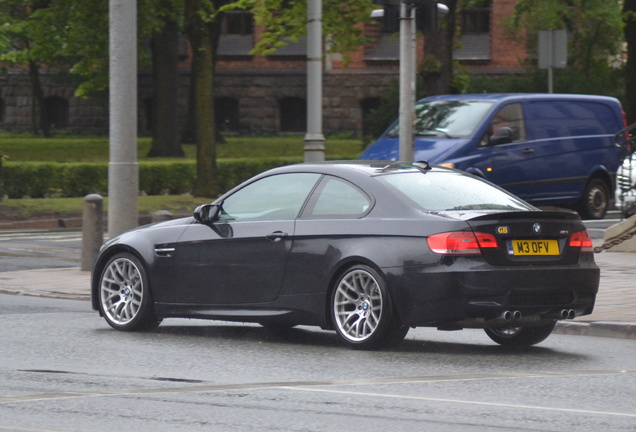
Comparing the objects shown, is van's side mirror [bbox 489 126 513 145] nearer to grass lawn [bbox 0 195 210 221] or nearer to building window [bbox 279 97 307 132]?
grass lawn [bbox 0 195 210 221]

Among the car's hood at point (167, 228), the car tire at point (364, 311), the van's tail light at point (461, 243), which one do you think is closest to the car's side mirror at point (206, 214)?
the car's hood at point (167, 228)

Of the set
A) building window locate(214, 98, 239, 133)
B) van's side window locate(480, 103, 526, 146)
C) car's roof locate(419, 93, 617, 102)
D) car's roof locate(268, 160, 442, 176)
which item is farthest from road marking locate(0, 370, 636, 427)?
building window locate(214, 98, 239, 133)

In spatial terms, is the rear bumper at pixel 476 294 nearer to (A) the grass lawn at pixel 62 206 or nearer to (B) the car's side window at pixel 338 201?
(B) the car's side window at pixel 338 201

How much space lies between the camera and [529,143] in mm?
21250

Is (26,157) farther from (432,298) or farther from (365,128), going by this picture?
(432,298)

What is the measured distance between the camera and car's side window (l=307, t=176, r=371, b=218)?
32.3 feet

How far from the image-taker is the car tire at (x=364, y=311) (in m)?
9.40

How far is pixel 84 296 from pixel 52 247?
20.0ft

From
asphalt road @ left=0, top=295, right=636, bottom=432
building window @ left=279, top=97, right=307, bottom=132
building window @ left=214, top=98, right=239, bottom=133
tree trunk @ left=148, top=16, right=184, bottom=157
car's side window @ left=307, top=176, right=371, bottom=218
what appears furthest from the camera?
building window @ left=214, top=98, right=239, bottom=133

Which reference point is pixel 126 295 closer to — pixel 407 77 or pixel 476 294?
pixel 476 294

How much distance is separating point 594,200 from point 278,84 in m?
31.7

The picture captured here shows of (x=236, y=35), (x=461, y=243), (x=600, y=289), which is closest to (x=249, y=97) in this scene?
(x=236, y=35)

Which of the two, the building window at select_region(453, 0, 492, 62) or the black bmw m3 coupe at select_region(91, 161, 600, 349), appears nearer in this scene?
the black bmw m3 coupe at select_region(91, 161, 600, 349)

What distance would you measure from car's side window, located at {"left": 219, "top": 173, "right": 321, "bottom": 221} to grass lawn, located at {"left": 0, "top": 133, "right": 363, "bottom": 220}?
14.7 meters
